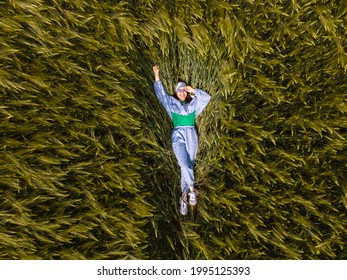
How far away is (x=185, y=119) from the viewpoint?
84.6 inches

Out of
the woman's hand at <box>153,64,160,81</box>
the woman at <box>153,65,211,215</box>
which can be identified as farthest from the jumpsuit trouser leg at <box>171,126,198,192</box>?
the woman's hand at <box>153,64,160,81</box>

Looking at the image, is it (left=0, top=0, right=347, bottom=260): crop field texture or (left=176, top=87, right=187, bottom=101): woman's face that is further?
(left=176, top=87, right=187, bottom=101): woman's face

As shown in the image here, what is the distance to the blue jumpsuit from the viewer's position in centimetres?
213

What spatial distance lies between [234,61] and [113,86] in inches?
27.5

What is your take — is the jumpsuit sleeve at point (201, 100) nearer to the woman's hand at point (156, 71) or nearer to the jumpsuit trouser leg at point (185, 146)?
the jumpsuit trouser leg at point (185, 146)

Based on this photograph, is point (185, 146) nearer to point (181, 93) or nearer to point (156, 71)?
point (181, 93)

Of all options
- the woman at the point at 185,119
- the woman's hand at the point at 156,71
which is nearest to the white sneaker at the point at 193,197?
the woman at the point at 185,119

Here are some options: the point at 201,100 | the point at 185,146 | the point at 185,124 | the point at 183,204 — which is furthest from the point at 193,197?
the point at 201,100

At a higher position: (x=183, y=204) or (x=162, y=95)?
(x=162, y=95)

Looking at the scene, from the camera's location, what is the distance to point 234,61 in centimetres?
214

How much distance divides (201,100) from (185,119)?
0.46 feet

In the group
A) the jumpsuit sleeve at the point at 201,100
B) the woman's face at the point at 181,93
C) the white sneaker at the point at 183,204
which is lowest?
the white sneaker at the point at 183,204

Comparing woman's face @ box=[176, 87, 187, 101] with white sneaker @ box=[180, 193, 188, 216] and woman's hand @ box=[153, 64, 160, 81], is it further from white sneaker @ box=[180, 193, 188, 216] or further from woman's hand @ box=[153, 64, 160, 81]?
white sneaker @ box=[180, 193, 188, 216]

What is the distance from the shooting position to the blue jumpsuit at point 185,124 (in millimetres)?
2131
